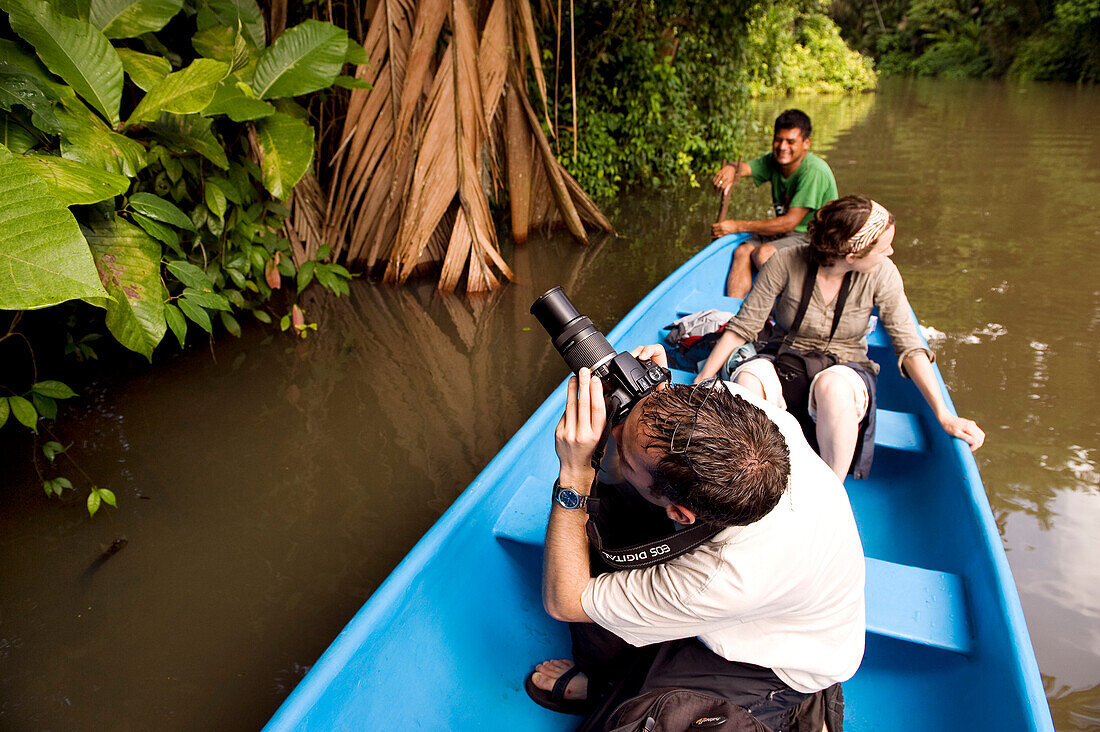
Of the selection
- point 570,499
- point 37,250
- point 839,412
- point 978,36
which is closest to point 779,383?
point 839,412

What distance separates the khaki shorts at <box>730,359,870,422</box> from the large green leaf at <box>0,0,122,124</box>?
89.4 inches

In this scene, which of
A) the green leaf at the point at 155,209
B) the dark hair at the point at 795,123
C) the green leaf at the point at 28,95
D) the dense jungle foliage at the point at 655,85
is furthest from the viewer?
the dense jungle foliage at the point at 655,85

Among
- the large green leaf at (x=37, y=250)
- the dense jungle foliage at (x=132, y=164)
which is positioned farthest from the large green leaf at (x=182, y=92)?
the large green leaf at (x=37, y=250)

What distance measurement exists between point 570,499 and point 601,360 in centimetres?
27

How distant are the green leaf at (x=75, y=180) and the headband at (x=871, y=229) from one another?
212 cm

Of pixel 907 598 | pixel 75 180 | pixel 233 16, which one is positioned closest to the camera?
pixel 907 598

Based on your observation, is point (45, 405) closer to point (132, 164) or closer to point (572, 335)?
point (132, 164)

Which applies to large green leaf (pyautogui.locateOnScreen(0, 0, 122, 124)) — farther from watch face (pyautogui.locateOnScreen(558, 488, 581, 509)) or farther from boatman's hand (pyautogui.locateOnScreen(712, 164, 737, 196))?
boatman's hand (pyautogui.locateOnScreen(712, 164, 737, 196))

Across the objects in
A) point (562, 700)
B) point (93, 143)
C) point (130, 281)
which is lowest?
point (562, 700)

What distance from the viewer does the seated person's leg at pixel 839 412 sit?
83.6 inches

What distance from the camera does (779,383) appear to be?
7.52ft

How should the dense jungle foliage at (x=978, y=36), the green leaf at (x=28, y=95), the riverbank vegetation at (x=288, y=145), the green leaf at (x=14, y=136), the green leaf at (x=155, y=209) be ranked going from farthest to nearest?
the dense jungle foliage at (x=978, y=36) < the green leaf at (x=155, y=209) < the riverbank vegetation at (x=288, y=145) < the green leaf at (x=14, y=136) < the green leaf at (x=28, y=95)

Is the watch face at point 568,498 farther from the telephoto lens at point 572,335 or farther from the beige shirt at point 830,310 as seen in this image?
the beige shirt at point 830,310

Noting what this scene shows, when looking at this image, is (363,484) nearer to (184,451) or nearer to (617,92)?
(184,451)
